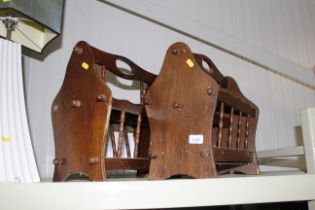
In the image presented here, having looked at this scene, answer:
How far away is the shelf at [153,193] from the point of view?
58 centimetres

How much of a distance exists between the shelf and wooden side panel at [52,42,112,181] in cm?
7

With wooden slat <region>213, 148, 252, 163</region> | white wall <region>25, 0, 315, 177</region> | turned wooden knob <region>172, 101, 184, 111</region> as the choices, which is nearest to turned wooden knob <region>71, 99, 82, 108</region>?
turned wooden knob <region>172, 101, 184, 111</region>

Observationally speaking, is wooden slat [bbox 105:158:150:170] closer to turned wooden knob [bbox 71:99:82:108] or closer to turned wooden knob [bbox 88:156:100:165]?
turned wooden knob [bbox 88:156:100:165]

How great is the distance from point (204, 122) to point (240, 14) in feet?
4.19

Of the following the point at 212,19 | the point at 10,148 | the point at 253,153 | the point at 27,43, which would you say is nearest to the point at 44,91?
the point at 27,43

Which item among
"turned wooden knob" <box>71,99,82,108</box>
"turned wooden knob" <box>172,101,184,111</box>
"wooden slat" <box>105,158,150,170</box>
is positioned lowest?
"wooden slat" <box>105,158,150,170</box>

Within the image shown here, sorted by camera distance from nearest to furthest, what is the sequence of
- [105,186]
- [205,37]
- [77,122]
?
[105,186], [77,122], [205,37]

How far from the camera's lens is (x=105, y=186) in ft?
2.00

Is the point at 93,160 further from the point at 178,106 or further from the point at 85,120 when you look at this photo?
the point at 178,106

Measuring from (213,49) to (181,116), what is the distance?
976 millimetres

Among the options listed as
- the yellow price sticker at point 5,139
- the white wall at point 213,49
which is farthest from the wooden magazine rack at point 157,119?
the white wall at point 213,49

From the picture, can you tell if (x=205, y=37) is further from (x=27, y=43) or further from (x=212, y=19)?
(x=27, y=43)

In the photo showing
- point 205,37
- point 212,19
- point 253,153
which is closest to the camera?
point 253,153

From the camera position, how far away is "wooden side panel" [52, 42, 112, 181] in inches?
27.1
